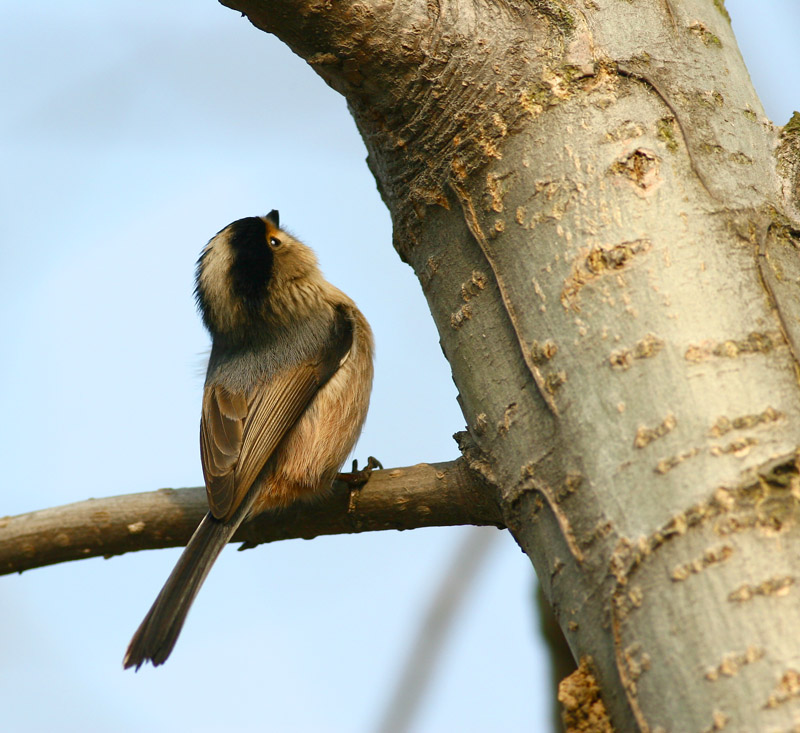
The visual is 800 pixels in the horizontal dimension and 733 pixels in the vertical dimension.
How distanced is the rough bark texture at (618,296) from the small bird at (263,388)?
1.19 meters

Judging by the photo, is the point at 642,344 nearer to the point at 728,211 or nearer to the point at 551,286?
the point at 551,286

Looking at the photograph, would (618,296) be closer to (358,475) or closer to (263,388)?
(358,475)

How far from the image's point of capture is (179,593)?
253cm

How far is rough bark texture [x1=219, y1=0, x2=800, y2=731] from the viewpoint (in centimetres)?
116

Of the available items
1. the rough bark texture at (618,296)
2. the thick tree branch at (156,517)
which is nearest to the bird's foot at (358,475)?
the thick tree branch at (156,517)

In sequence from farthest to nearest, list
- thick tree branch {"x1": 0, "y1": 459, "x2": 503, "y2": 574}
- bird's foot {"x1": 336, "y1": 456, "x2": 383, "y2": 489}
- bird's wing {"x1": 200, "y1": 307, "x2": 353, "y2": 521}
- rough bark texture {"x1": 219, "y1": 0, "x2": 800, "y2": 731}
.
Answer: bird's wing {"x1": 200, "y1": 307, "x2": 353, "y2": 521}
bird's foot {"x1": 336, "y1": 456, "x2": 383, "y2": 489}
thick tree branch {"x1": 0, "y1": 459, "x2": 503, "y2": 574}
rough bark texture {"x1": 219, "y1": 0, "x2": 800, "y2": 731}

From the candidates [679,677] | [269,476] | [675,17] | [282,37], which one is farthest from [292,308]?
[679,677]

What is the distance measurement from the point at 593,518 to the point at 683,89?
922mm

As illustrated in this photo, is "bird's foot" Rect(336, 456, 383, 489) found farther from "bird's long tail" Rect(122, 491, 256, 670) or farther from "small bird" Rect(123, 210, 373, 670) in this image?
"bird's long tail" Rect(122, 491, 256, 670)

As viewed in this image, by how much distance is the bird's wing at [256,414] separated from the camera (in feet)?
9.62

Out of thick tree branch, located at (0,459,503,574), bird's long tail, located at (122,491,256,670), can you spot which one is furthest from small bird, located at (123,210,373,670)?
thick tree branch, located at (0,459,503,574)

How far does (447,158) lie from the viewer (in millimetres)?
1765

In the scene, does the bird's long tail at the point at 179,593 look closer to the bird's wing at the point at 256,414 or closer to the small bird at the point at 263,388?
the small bird at the point at 263,388

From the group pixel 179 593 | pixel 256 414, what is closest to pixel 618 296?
pixel 179 593
